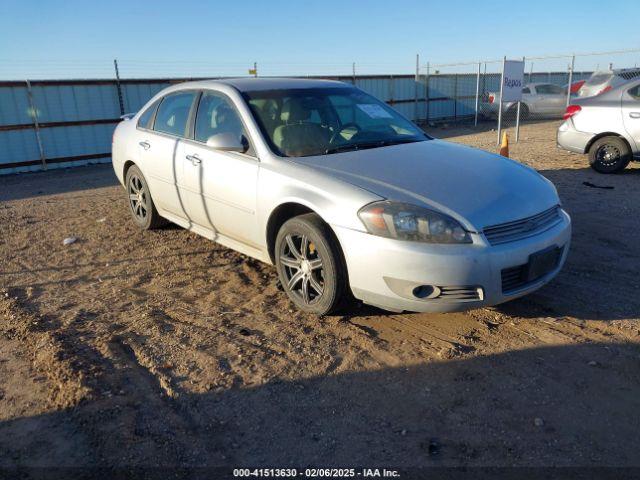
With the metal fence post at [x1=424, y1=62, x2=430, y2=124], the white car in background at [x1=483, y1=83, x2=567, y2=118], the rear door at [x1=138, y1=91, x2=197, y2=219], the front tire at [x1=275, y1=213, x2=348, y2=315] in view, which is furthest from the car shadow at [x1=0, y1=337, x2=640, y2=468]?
the white car in background at [x1=483, y1=83, x2=567, y2=118]

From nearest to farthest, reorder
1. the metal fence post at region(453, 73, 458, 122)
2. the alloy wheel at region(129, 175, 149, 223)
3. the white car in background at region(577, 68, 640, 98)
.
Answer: the alloy wheel at region(129, 175, 149, 223)
the white car in background at region(577, 68, 640, 98)
the metal fence post at region(453, 73, 458, 122)

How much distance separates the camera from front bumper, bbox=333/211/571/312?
10.4 feet

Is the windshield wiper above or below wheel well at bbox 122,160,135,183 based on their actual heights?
above

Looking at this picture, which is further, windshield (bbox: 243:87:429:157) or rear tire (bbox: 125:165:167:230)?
rear tire (bbox: 125:165:167:230)

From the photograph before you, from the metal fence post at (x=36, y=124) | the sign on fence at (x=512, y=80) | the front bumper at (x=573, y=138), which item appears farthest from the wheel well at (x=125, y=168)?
the sign on fence at (x=512, y=80)

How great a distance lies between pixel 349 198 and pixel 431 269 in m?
0.69

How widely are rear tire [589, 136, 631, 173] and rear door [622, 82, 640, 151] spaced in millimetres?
175

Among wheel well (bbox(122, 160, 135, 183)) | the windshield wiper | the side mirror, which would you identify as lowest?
wheel well (bbox(122, 160, 135, 183))

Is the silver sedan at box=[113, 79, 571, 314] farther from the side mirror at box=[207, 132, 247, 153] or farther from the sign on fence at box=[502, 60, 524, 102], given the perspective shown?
the sign on fence at box=[502, 60, 524, 102]

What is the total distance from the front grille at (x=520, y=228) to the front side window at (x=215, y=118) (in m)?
2.09

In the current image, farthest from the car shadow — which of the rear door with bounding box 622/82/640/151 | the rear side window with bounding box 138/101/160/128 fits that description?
the rear door with bounding box 622/82/640/151

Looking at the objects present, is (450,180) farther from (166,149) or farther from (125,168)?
(125,168)

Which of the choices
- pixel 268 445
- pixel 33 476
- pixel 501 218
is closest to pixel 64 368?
pixel 33 476

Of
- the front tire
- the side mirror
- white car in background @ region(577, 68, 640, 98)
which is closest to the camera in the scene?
the front tire
